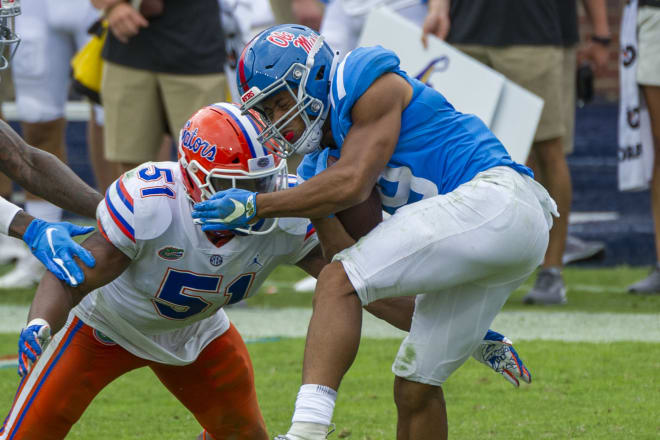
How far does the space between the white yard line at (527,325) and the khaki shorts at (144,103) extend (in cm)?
88

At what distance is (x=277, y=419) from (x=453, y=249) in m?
1.27

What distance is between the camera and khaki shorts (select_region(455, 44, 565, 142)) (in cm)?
565

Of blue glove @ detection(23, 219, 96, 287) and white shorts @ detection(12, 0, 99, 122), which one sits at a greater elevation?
blue glove @ detection(23, 219, 96, 287)

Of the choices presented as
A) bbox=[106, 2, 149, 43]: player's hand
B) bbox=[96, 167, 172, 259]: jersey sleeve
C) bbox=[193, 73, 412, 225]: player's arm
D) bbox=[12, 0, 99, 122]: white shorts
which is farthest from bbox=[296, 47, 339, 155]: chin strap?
bbox=[12, 0, 99, 122]: white shorts

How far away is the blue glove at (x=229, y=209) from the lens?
2832 mm

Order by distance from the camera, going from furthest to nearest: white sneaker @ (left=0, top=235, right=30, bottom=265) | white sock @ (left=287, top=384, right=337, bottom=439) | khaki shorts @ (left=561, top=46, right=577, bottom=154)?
white sneaker @ (left=0, top=235, right=30, bottom=265) → khaki shorts @ (left=561, top=46, right=577, bottom=154) → white sock @ (left=287, top=384, right=337, bottom=439)

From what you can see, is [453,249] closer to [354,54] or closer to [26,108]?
[354,54]

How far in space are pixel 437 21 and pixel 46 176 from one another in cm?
267

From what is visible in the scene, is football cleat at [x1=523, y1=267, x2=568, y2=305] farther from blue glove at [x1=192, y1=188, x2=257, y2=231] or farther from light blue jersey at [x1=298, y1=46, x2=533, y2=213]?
blue glove at [x1=192, y1=188, x2=257, y2=231]

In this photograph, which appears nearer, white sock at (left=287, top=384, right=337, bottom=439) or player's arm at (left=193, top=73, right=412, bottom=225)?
white sock at (left=287, top=384, right=337, bottom=439)

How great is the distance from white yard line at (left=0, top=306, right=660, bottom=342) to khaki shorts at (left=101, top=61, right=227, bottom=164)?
88 centimetres

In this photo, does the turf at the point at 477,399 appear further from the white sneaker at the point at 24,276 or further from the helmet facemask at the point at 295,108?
the white sneaker at the point at 24,276

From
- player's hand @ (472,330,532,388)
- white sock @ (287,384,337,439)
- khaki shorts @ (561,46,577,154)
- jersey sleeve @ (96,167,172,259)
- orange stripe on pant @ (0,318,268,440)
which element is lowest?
khaki shorts @ (561,46,577,154)

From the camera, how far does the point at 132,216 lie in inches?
118
